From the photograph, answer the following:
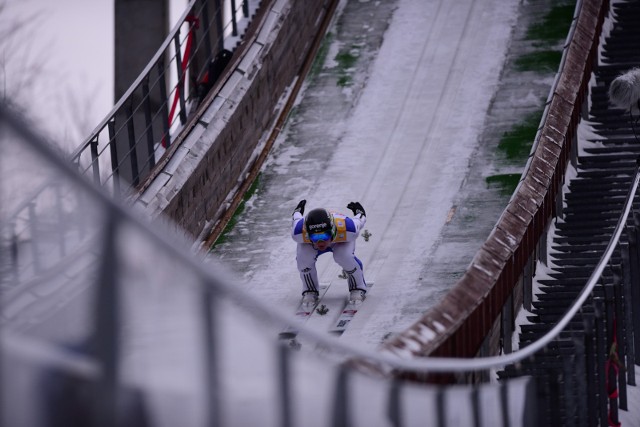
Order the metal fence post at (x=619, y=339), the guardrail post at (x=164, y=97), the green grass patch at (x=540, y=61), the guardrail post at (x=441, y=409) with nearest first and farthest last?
the guardrail post at (x=441, y=409) → the metal fence post at (x=619, y=339) → the guardrail post at (x=164, y=97) → the green grass patch at (x=540, y=61)

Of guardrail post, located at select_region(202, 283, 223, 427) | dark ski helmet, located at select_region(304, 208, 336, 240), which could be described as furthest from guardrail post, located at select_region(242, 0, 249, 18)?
guardrail post, located at select_region(202, 283, 223, 427)

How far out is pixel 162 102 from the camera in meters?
14.9

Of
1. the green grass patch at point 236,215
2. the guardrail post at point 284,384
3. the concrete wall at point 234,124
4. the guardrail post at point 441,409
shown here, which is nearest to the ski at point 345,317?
the concrete wall at point 234,124

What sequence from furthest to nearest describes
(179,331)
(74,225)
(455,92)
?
(455,92), (179,331), (74,225)

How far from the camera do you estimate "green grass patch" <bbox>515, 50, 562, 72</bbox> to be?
17.6 m

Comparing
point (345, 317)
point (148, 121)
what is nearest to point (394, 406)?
point (345, 317)

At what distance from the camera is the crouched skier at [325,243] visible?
1107 cm

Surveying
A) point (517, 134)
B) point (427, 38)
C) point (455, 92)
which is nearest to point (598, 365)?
point (517, 134)

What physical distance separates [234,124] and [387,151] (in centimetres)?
188

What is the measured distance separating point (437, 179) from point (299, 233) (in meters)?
3.89

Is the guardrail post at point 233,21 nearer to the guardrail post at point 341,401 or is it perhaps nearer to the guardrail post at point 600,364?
the guardrail post at point 600,364

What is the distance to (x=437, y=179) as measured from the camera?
1481cm

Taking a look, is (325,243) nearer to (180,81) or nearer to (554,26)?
(180,81)

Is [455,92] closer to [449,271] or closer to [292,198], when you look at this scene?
[292,198]
